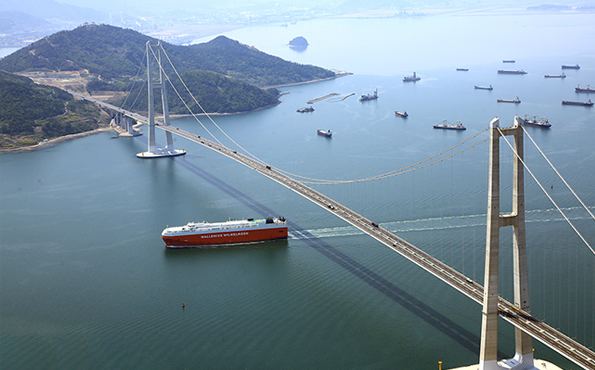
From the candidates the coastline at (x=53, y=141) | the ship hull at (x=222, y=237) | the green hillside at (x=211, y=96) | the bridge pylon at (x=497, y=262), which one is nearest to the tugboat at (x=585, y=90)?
the green hillside at (x=211, y=96)

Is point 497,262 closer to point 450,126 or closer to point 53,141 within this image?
point 450,126

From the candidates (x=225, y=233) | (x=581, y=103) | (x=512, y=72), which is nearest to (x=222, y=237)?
(x=225, y=233)

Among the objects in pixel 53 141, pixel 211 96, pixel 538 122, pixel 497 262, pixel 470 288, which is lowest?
pixel 470 288

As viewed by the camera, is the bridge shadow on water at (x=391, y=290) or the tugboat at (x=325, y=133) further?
the tugboat at (x=325, y=133)

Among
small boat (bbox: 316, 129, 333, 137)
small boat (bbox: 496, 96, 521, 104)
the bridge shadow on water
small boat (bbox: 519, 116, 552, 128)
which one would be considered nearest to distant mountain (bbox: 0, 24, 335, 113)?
small boat (bbox: 316, 129, 333, 137)

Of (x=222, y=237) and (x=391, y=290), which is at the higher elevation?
(x=222, y=237)

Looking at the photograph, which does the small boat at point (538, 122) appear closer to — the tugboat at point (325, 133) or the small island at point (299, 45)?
the tugboat at point (325, 133)
